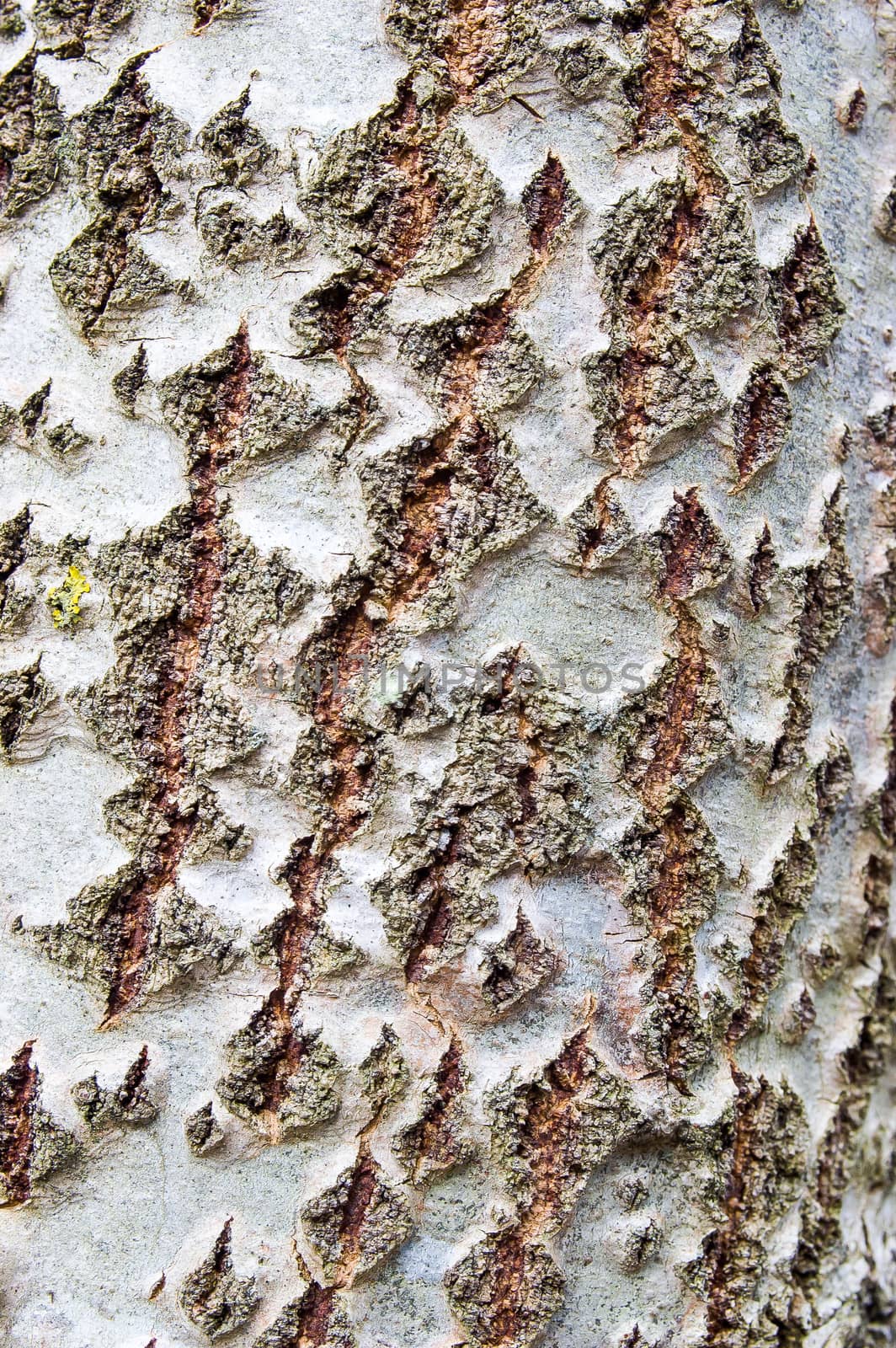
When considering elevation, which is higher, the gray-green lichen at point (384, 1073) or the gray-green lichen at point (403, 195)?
the gray-green lichen at point (403, 195)

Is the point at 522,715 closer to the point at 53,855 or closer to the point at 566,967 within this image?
the point at 566,967

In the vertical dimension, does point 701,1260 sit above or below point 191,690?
below

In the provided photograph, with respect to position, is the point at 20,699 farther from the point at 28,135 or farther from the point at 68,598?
the point at 28,135

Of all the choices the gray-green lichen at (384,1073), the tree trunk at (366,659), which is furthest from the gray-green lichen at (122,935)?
the gray-green lichen at (384,1073)

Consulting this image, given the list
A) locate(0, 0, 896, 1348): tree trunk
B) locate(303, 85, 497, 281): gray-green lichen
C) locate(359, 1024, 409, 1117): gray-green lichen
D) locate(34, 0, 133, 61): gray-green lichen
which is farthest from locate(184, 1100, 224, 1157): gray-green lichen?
locate(34, 0, 133, 61): gray-green lichen

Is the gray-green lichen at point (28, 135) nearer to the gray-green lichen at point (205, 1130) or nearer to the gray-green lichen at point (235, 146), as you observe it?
the gray-green lichen at point (235, 146)

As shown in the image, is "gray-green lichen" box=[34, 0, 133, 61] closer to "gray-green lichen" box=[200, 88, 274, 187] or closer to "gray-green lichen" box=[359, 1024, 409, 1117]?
"gray-green lichen" box=[200, 88, 274, 187]

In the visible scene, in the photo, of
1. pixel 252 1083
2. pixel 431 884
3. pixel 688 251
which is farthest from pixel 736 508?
pixel 252 1083
